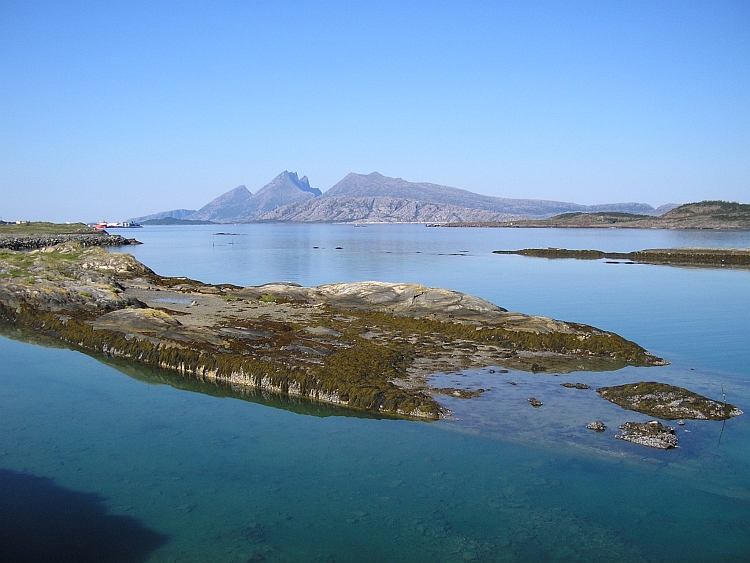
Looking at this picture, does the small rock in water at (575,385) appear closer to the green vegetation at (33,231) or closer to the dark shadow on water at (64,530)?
the dark shadow on water at (64,530)

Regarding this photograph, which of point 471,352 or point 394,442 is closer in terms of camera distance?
point 394,442

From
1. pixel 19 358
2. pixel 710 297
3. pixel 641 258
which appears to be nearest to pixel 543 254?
pixel 641 258

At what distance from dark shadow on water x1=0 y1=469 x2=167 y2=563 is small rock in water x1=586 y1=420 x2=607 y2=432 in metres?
8.03

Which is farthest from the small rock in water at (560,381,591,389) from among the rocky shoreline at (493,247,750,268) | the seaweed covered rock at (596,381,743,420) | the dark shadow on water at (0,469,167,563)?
the rocky shoreline at (493,247,750,268)

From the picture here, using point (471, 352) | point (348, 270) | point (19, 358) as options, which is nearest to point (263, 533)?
point (471, 352)

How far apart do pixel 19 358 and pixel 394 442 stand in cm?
1311

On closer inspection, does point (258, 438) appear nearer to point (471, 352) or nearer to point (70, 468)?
point (70, 468)

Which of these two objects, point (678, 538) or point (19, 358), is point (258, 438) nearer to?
point (678, 538)

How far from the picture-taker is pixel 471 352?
17.8 meters

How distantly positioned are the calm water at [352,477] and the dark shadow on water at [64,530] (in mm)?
30

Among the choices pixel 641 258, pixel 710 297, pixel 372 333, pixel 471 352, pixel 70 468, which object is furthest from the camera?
pixel 641 258

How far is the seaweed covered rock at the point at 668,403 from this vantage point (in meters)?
12.9

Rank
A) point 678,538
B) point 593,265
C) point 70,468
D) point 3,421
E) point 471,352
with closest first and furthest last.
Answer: point 678,538 → point 70,468 → point 3,421 → point 471,352 → point 593,265

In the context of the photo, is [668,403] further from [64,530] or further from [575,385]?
[64,530]
